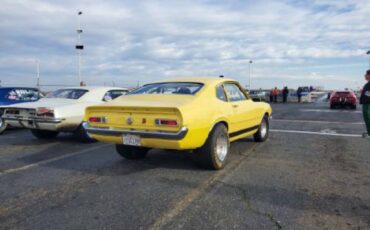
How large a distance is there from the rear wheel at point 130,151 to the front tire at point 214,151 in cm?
139

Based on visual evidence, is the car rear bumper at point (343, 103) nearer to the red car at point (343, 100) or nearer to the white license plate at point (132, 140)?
the red car at point (343, 100)

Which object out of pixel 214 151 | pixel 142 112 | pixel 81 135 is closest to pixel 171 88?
pixel 142 112

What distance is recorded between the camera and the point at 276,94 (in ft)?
113

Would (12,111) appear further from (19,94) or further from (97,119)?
(97,119)

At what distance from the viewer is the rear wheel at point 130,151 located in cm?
637

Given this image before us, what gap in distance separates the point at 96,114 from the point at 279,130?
684 cm

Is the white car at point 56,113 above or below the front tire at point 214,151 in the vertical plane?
above

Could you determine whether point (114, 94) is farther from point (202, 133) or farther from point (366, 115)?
point (366, 115)

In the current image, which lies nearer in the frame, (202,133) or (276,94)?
(202,133)

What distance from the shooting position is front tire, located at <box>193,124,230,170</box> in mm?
5367

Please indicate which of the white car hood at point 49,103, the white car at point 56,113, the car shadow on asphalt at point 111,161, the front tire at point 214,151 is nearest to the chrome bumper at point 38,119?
the white car at point 56,113

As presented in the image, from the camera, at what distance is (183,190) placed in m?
4.55

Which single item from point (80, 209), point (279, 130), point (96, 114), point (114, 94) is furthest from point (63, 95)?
point (279, 130)

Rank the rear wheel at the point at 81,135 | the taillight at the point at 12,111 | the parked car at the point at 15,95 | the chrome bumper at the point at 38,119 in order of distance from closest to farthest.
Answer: the chrome bumper at the point at 38,119
the taillight at the point at 12,111
the rear wheel at the point at 81,135
the parked car at the point at 15,95
